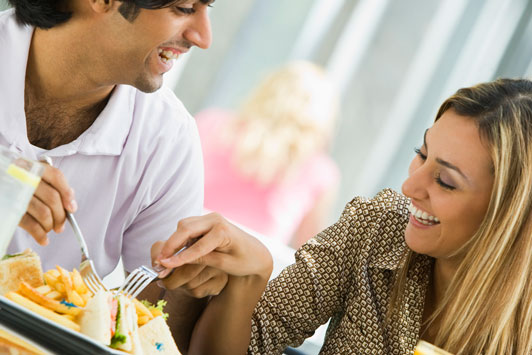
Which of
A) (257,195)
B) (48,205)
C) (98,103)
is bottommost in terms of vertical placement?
(257,195)

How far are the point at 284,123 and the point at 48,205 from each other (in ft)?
10.4

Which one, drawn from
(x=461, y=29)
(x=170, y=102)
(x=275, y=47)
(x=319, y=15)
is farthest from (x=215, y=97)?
(x=170, y=102)

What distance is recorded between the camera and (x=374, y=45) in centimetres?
444

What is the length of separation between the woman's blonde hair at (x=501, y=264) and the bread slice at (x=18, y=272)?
38.4 inches

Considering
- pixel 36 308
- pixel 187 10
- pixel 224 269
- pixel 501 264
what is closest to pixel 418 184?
pixel 501 264

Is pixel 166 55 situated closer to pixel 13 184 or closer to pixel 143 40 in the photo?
pixel 143 40

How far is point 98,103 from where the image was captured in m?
1.64

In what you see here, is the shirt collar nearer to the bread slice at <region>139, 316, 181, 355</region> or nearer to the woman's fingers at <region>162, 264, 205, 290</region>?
the woman's fingers at <region>162, 264, 205, 290</region>

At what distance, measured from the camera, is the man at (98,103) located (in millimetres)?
1511

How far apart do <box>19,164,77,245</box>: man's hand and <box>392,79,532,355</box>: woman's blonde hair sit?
3.09 feet

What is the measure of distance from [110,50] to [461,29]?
325 cm

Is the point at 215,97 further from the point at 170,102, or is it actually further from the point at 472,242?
the point at 472,242

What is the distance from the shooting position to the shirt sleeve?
1672 mm

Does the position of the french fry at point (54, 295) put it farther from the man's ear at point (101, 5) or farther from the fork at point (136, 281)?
the man's ear at point (101, 5)
